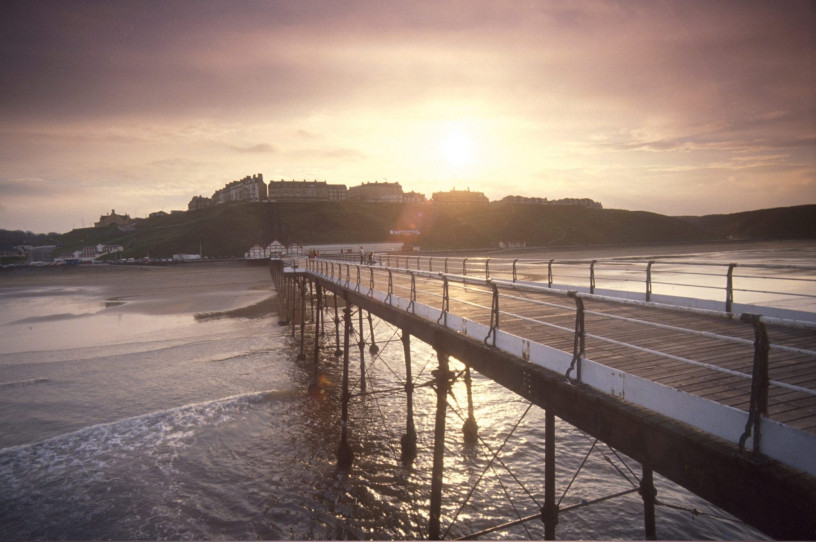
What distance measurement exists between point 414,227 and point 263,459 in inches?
5163

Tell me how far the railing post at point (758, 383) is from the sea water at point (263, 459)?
5001 mm

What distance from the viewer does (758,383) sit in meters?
3.22

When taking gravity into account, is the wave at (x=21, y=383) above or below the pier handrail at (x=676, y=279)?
below

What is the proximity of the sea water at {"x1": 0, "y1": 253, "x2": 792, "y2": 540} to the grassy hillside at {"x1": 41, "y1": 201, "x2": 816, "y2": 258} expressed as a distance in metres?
86.2

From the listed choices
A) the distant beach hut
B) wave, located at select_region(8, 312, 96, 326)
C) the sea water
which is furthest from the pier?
the distant beach hut

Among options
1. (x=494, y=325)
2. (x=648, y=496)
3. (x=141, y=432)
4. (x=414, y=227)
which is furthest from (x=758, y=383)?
(x=414, y=227)

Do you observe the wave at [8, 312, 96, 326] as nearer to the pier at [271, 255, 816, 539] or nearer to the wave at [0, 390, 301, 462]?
the wave at [0, 390, 301, 462]

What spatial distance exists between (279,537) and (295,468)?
2.74 m

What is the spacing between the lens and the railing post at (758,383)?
3162 mm

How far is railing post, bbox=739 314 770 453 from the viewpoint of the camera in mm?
3162

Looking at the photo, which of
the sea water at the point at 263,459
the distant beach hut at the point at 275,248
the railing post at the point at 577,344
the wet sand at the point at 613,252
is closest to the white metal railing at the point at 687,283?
the railing post at the point at 577,344

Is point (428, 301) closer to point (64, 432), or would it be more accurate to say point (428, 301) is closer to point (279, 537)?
point (279, 537)

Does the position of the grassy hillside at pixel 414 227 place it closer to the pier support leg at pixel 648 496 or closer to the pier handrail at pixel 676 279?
the pier handrail at pixel 676 279

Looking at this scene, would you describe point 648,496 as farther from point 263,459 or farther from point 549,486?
point 263,459
